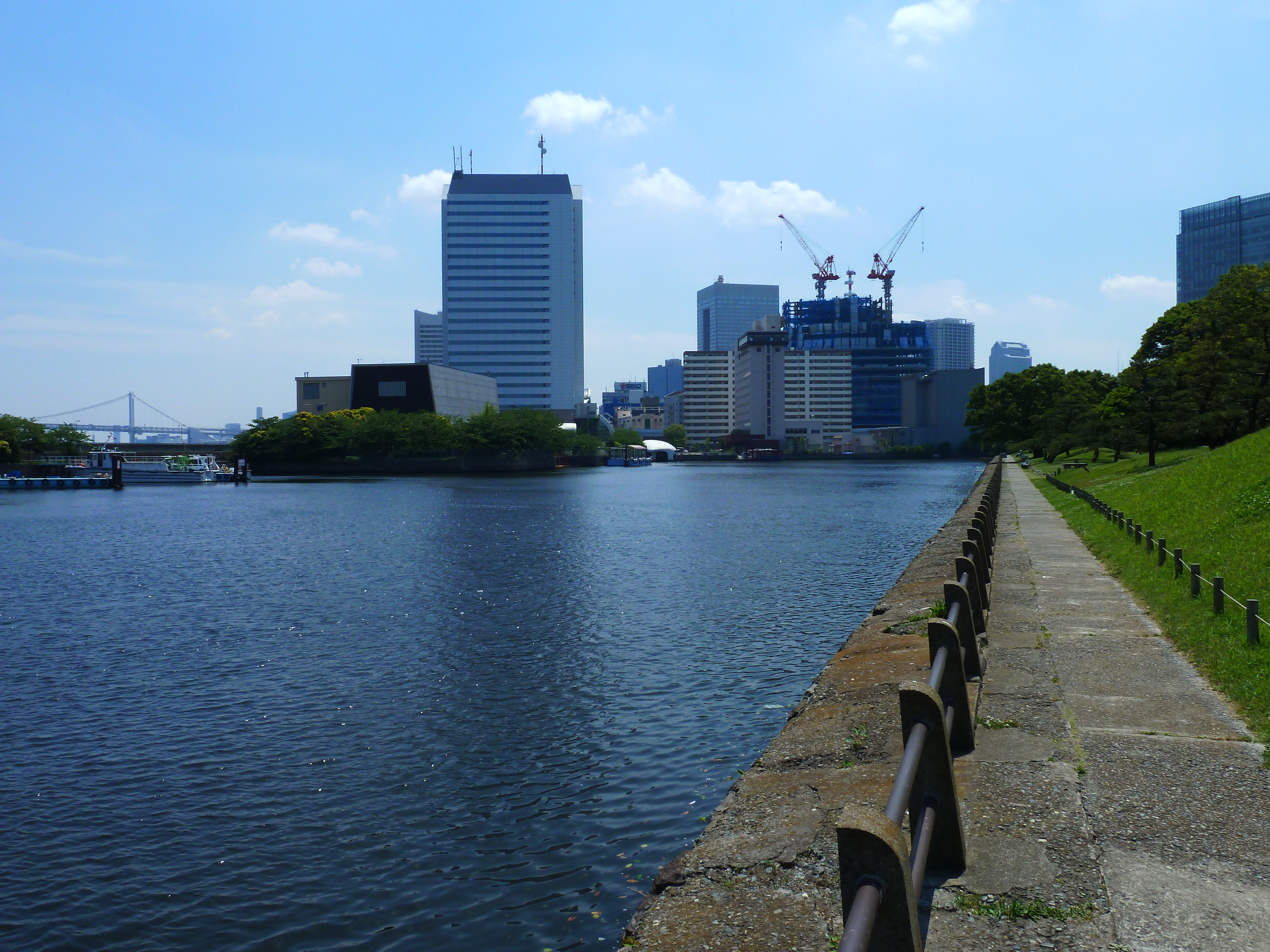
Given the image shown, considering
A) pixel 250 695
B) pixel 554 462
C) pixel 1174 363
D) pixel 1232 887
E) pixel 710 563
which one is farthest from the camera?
pixel 554 462

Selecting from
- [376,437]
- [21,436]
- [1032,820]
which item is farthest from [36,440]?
[1032,820]

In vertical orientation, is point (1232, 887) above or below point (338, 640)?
above

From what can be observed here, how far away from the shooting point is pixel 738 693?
1791 centimetres

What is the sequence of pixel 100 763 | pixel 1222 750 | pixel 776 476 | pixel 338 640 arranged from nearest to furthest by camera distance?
pixel 1222 750
pixel 100 763
pixel 338 640
pixel 776 476

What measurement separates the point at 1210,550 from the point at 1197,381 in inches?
1827

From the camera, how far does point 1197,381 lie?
204ft

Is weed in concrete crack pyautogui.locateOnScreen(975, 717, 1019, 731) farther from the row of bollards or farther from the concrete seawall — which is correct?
the row of bollards

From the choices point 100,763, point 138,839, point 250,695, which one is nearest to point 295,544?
point 250,695

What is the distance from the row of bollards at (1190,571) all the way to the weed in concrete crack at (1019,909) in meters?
8.67

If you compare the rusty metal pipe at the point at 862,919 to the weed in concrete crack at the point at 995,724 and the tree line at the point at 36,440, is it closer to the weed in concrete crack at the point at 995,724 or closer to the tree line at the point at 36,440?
the weed in concrete crack at the point at 995,724

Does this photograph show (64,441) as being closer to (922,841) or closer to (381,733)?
(381,733)

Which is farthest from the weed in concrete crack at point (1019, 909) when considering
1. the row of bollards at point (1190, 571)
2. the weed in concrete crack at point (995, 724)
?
the row of bollards at point (1190, 571)

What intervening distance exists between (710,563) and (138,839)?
28493 mm

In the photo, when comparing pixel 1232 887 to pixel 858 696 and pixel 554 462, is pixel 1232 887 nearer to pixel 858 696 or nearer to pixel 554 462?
pixel 858 696
